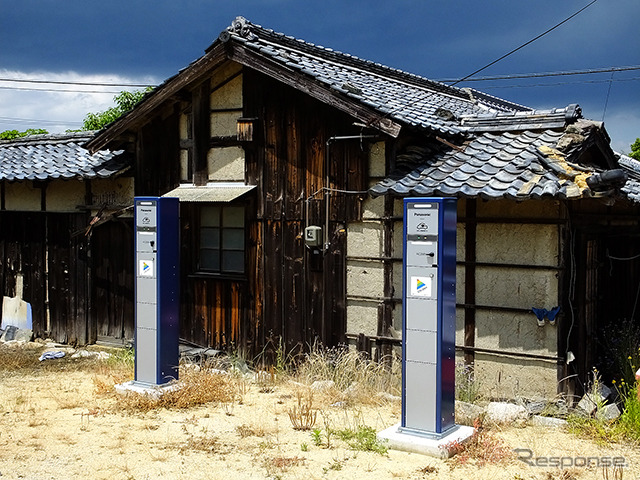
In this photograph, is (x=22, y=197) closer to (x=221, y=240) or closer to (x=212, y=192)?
(x=221, y=240)

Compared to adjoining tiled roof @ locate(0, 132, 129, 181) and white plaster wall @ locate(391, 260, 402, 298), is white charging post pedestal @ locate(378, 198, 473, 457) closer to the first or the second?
white plaster wall @ locate(391, 260, 402, 298)

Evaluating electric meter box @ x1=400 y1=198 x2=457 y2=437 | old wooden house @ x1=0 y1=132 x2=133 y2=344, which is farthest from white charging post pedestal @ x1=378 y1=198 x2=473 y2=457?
old wooden house @ x1=0 y1=132 x2=133 y2=344

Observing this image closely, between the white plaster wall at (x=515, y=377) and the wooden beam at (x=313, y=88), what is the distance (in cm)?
311

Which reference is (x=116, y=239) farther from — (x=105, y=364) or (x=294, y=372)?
(x=294, y=372)

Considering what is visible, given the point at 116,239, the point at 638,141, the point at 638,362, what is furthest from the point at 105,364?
the point at 638,141

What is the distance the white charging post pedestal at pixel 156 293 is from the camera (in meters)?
8.83

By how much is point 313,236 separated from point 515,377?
330 cm

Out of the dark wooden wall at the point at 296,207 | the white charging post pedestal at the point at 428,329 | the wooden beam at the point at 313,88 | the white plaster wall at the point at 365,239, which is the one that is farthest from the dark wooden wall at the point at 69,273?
the white charging post pedestal at the point at 428,329

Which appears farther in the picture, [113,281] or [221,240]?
[113,281]

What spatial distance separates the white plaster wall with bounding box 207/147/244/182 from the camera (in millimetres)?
10773

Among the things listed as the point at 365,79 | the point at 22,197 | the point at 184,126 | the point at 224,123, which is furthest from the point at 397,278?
the point at 22,197

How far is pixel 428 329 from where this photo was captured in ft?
22.9

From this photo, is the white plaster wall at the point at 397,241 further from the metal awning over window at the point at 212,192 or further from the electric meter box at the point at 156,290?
the electric meter box at the point at 156,290

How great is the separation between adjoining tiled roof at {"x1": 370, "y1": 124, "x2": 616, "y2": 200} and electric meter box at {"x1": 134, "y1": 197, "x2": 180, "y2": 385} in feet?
8.81
